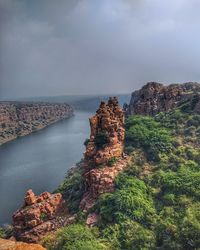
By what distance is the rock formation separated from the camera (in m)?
44.1

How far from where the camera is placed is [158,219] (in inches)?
1485

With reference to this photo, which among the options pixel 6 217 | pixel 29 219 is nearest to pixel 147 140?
pixel 29 219

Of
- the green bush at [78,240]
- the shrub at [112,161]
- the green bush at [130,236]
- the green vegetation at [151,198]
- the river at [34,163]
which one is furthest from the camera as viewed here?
the river at [34,163]

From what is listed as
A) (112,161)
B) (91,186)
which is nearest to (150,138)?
(112,161)

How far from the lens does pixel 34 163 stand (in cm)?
12094

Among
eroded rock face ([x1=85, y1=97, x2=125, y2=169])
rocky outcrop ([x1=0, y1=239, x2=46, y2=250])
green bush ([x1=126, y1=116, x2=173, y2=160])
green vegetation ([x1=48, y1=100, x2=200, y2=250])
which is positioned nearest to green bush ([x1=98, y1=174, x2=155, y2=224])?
green vegetation ([x1=48, y1=100, x2=200, y2=250])

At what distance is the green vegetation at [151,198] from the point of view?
33.4 meters

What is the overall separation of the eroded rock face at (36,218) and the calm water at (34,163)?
28.8 meters

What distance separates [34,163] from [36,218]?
80842 mm

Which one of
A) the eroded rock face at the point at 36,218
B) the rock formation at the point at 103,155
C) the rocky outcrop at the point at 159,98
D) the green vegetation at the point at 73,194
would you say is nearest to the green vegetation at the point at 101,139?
the rock formation at the point at 103,155

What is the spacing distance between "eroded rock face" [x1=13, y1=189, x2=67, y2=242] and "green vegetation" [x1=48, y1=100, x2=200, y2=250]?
4.71 m

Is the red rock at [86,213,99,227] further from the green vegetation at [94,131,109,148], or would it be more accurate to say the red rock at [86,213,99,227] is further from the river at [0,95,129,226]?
the river at [0,95,129,226]

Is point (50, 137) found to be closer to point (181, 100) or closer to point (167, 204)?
point (181, 100)

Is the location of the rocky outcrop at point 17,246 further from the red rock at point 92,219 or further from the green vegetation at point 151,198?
the red rock at point 92,219
